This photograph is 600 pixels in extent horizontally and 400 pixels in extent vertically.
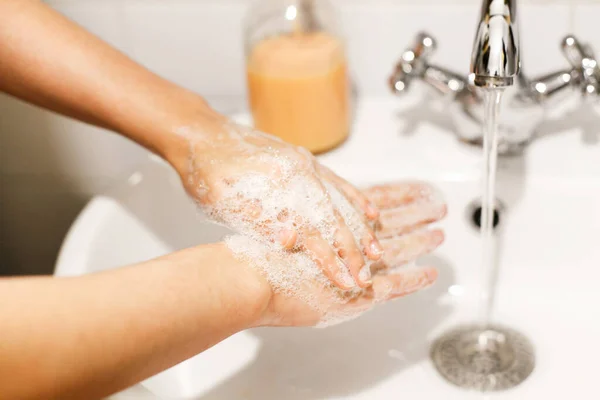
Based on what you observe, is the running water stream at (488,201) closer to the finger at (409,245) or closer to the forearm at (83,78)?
the finger at (409,245)

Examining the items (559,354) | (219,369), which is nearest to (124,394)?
(219,369)

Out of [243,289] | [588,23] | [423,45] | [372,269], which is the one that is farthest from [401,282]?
Result: [588,23]

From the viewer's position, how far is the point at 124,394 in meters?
0.45

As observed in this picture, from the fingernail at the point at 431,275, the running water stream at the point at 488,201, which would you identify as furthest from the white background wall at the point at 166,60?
the fingernail at the point at 431,275

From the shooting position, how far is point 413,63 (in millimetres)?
661

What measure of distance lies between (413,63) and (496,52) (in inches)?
6.6

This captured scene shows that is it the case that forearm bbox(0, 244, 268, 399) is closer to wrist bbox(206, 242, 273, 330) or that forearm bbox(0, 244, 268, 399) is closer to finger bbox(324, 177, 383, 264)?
wrist bbox(206, 242, 273, 330)

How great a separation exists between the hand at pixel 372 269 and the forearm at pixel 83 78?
0.49 ft

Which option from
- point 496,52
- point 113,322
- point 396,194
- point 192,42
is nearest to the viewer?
point 113,322

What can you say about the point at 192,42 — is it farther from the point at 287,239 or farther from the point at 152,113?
the point at 287,239

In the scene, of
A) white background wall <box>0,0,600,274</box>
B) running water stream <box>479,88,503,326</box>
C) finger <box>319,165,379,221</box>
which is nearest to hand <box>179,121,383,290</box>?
finger <box>319,165,379,221</box>

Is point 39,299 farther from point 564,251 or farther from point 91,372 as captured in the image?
point 564,251

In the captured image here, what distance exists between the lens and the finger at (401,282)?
532 mm

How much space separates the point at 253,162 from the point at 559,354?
0.33m
